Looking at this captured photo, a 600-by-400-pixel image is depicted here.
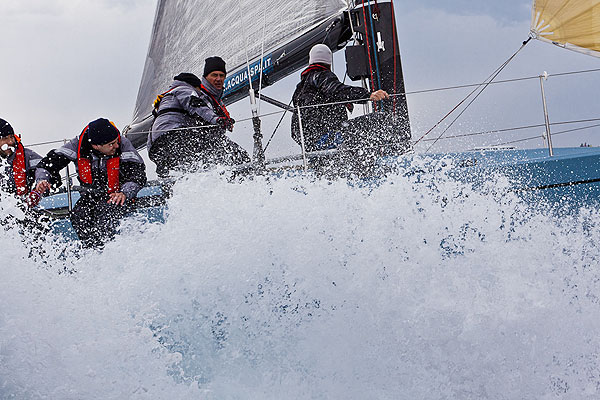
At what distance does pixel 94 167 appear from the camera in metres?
2.63


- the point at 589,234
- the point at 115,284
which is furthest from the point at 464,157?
the point at 115,284

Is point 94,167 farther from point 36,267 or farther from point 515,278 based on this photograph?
point 515,278

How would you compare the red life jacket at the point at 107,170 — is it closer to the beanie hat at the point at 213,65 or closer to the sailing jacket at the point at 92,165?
the sailing jacket at the point at 92,165

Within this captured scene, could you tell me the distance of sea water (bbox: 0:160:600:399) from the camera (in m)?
1.54

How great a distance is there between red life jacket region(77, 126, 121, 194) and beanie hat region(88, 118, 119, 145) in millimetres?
45

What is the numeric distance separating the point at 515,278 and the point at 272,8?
263 cm

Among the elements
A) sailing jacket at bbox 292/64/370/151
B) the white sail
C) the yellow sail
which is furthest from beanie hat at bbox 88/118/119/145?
the yellow sail

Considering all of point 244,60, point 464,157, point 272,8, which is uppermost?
point 272,8

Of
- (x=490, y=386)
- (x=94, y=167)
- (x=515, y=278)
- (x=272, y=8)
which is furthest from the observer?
(x=272, y=8)

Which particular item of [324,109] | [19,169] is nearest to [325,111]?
[324,109]

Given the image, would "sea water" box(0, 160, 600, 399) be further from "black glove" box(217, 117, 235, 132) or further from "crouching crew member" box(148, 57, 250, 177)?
"black glove" box(217, 117, 235, 132)

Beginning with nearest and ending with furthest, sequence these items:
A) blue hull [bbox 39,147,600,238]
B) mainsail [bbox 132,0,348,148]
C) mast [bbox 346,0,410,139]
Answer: blue hull [bbox 39,147,600,238] < mast [bbox 346,0,410,139] < mainsail [bbox 132,0,348,148]

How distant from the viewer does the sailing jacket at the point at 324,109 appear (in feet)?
9.09

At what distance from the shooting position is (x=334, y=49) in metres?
3.68
